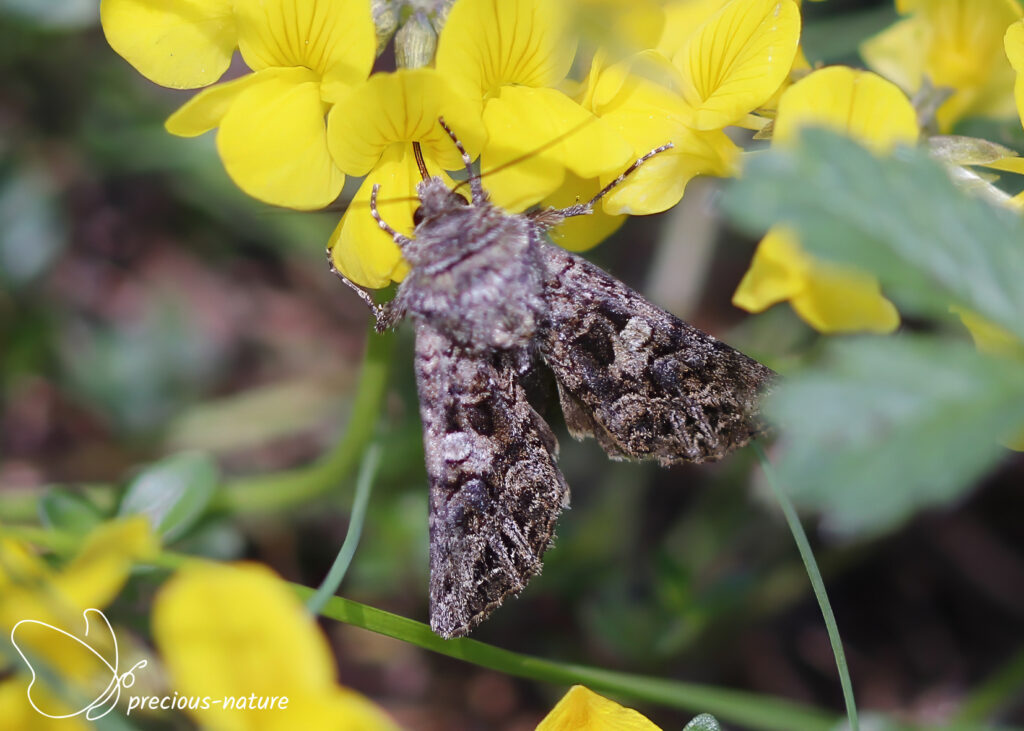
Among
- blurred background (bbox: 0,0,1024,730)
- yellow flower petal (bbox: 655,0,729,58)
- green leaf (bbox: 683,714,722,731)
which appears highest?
yellow flower petal (bbox: 655,0,729,58)

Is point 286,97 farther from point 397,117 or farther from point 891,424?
point 891,424

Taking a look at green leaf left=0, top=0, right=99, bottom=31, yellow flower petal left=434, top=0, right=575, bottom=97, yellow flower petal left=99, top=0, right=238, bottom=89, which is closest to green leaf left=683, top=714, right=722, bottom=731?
yellow flower petal left=434, top=0, right=575, bottom=97

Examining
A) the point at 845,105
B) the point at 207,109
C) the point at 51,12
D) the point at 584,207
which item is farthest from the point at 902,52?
the point at 51,12

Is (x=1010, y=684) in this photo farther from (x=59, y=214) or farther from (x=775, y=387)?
(x=59, y=214)

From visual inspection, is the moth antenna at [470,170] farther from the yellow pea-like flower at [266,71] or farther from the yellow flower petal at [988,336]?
the yellow flower petal at [988,336]

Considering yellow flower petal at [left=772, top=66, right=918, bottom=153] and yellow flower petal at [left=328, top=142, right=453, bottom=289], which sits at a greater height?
yellow flower petal at [left=772, top=66, right=918, bottom=153]

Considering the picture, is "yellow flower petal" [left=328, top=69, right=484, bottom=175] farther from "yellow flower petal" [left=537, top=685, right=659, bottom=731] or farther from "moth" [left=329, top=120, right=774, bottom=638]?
Result: "yellow flower petal" [left=537, top=685, right=659, bottom=731]
